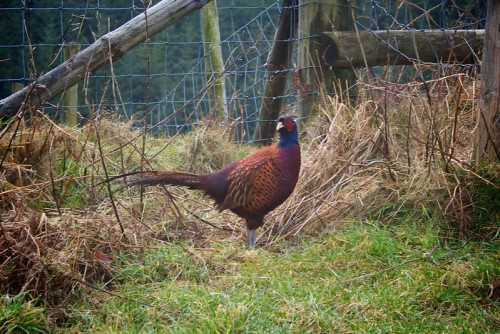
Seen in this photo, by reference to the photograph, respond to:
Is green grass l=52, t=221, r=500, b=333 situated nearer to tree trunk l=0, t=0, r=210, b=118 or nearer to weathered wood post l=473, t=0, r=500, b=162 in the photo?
weathered wood post l=473, t=0, r=500, b=162

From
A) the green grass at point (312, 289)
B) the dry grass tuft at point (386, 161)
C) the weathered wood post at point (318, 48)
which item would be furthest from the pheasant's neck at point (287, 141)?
the weathered wood post at point (318, 48)

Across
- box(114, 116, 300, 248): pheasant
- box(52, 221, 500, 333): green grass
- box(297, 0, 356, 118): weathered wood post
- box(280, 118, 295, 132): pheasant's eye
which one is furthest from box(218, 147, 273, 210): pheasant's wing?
box(297, 0, 356, 118): weathered wood post

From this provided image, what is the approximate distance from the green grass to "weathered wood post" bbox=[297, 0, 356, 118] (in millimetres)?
1997

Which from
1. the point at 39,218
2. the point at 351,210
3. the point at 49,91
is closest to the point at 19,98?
the point at 49,91

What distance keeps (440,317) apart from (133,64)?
9.64m

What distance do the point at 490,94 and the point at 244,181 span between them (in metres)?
1.83

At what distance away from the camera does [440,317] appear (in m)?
3.67

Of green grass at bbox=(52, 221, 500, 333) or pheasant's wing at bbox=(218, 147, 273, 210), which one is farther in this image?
pheasant's wing at bbox=(218, 147, 273, 210)

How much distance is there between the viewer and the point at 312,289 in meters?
3.99

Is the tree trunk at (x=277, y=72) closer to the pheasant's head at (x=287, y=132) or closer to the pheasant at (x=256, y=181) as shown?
the pheasant's head at (x=287, y=132)

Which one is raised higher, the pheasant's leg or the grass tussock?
the grass tussock

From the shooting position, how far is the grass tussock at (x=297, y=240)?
3688 mm

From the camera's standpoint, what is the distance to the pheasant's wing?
5.19 meters

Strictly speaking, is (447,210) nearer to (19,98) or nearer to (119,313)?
(119,313)
